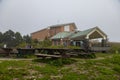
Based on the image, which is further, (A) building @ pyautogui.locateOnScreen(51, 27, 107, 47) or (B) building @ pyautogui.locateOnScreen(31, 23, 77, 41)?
(B) building @ pyautogui.locateOnScreen(31, 23, 77, 41)

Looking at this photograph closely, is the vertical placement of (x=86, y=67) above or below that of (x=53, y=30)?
below

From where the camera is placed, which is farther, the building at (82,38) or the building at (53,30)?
the building at (53,30)

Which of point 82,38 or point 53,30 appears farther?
point 53,30

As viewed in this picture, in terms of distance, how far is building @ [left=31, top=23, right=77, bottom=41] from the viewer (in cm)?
4549

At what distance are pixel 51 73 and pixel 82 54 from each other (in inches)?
220

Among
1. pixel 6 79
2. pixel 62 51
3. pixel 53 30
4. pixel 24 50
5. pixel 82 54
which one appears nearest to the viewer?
pixel 6 79

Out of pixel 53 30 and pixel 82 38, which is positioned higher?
pixel 53 30

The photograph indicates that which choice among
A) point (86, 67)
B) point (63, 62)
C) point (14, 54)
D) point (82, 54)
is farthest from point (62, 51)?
point (14, 54)

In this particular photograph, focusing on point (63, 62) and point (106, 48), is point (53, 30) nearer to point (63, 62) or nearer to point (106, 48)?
point (106, 48)

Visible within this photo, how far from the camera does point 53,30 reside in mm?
47875

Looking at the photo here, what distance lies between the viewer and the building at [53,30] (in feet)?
149

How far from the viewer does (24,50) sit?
1461cm

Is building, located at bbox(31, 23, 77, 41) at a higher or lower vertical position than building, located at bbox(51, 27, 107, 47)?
higher

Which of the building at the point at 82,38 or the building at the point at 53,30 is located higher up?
the building at the point at 53,30
